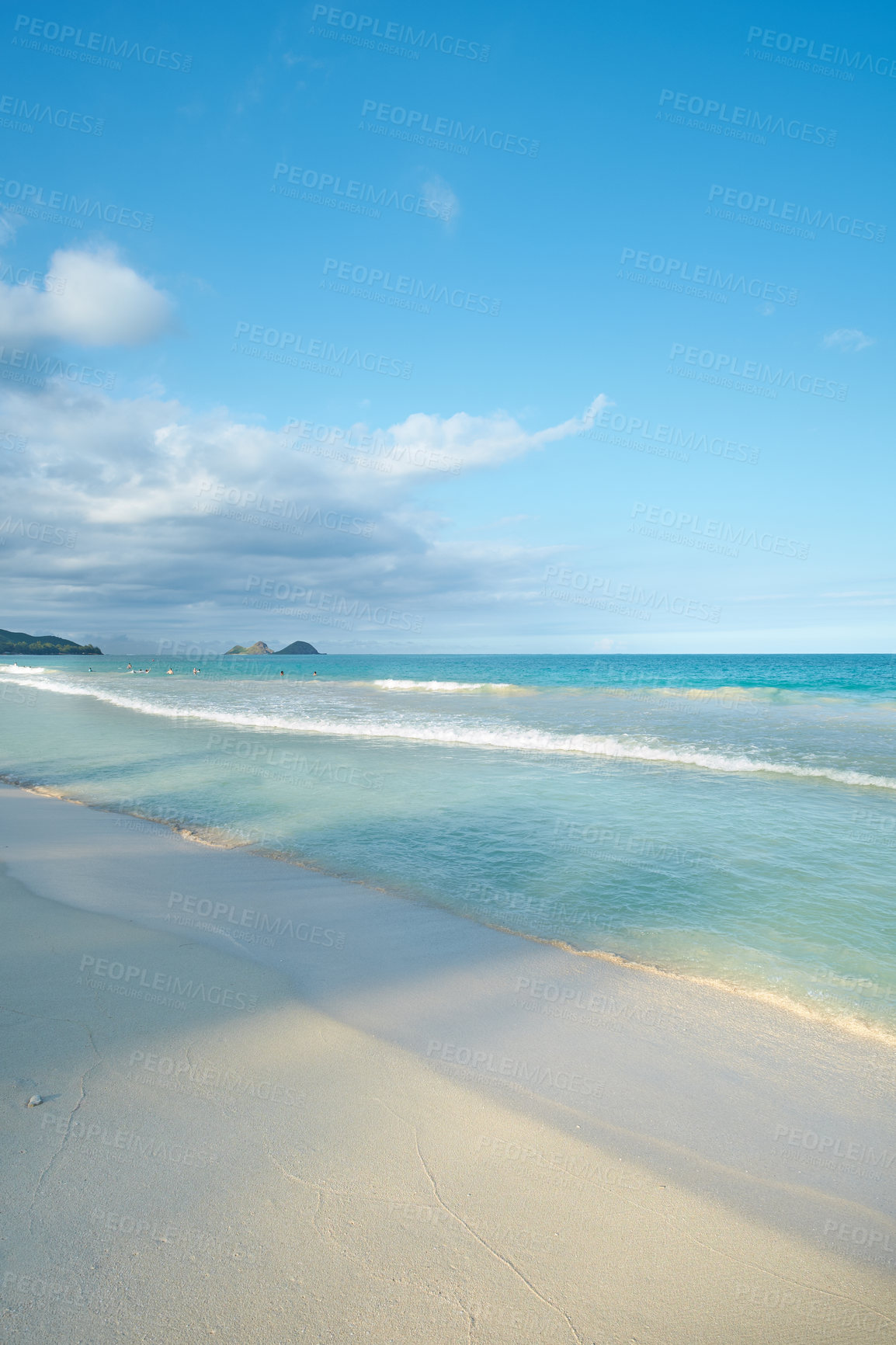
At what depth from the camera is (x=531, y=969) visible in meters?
5.29

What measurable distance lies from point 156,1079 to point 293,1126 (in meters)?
0.86

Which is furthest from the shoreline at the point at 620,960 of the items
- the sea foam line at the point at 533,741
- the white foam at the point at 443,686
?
the white foam at the point at 443,686

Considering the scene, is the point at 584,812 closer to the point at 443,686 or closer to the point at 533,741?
the point at 533,741

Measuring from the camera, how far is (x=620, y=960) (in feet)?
18.2

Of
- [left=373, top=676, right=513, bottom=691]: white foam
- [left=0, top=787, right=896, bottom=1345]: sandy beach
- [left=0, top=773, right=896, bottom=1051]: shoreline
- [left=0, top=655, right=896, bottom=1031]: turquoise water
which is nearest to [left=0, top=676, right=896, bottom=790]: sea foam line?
[left=0, top=655, right=896, bottom=1031]: turquoise water

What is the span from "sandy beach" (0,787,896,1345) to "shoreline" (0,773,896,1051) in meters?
0.09

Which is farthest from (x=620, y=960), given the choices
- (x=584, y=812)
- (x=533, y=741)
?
(x=533, y=741)

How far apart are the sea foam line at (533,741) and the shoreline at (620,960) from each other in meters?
9.41

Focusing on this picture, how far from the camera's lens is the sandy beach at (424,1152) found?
233cm

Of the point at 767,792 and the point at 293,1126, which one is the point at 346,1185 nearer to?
the point at 293,1126

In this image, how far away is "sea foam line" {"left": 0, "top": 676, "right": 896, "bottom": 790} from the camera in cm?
1391

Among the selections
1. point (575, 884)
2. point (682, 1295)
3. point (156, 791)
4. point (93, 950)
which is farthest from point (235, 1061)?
point (156, 791)

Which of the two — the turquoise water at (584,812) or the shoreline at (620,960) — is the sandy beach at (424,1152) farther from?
the turquoise water at (584,812)

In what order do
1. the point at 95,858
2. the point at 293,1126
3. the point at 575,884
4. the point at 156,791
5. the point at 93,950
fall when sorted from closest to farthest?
1. the point at 293,1126
2. the point at 93,950
3. the point at 575,884
4. the point at 95,858
5. the point at 156,791
